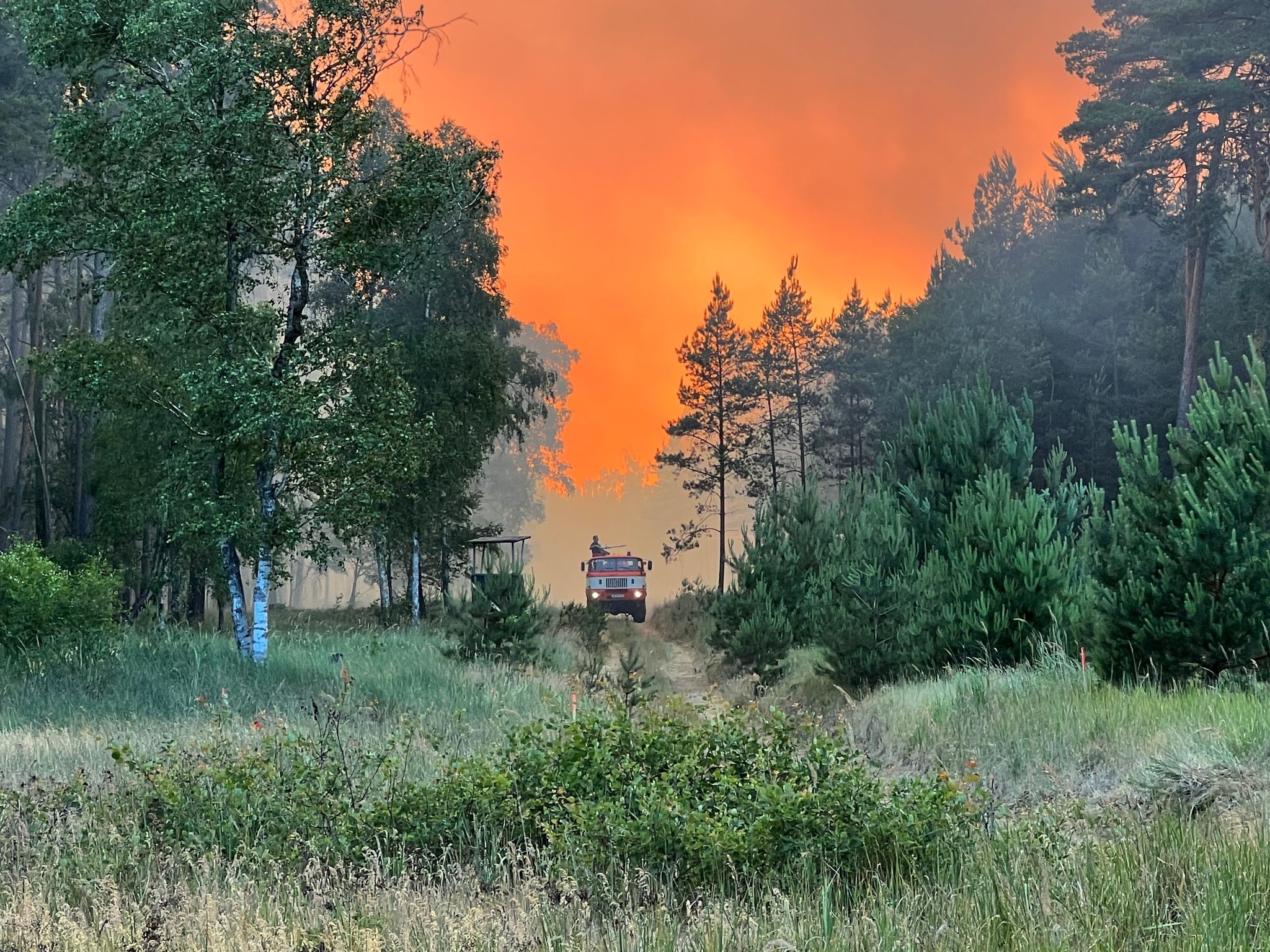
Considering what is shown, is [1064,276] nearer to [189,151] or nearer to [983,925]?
[189,151]

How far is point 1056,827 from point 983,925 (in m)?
1.11

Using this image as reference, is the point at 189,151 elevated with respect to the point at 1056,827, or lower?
elevated

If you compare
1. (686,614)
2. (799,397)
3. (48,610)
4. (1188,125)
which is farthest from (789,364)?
(48,610)

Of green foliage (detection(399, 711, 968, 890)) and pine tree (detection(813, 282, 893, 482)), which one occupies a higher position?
pine tree (detection(813, 282, 893, 482))

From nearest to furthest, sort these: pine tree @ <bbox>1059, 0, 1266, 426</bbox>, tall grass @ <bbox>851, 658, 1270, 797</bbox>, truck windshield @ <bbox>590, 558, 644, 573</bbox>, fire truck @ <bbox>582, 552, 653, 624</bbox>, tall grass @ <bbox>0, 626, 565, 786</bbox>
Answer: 1. tall grass @ <bbox>851, 658, 1270, 797</bbox>
2. tall grass @ <bbox>0, 626, 565, 786</bbox>
3. pine tree @ <bbox>1059, 0, 1266, 426</bbox>
4. fire truck @ <bbox>582, 552, 653, 624</bbox>
5. truck windshield @ <bbox>590, 558, 644, 573</bbox>

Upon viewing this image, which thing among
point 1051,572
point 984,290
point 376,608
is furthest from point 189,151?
point 984,290

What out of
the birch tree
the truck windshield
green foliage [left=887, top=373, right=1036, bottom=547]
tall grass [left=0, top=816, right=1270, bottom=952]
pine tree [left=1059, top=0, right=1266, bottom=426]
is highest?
pine tree [left=1059, top=0, right=1266, bottom=426]

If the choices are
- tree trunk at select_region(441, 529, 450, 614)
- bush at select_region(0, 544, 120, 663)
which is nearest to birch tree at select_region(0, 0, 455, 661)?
bush at select_region(0, 544, 120, 663)

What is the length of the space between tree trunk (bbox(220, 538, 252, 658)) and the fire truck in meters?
17.3

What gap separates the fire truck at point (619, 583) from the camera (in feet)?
107

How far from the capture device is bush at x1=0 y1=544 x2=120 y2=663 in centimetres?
1439

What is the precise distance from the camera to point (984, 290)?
1679 inches

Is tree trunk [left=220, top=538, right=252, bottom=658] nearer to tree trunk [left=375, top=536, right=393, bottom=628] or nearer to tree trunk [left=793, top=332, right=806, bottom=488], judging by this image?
tree trunk [left=375, top=536, right=393, bottom=628]

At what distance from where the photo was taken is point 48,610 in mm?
14617
